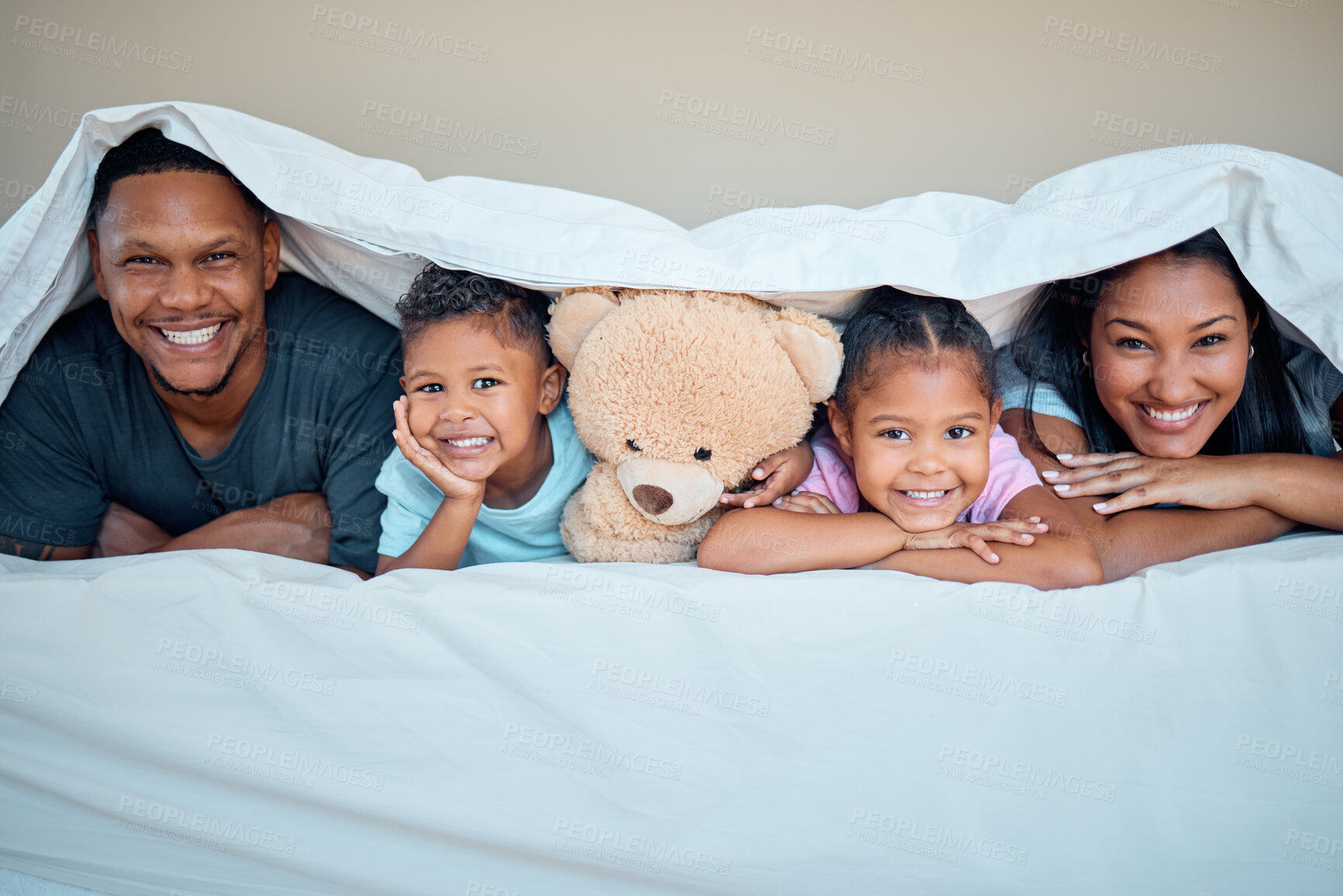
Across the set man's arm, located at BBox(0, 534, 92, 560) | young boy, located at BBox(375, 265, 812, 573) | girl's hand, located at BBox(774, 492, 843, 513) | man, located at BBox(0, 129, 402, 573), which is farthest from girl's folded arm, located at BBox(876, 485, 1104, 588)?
man's arm, located at BBox(0, 534, 92, 560)

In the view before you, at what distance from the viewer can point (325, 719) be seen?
41.9 inches

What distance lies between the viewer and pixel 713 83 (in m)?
1.68

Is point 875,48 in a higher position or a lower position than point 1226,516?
higher

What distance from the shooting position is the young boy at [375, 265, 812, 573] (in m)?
1.19

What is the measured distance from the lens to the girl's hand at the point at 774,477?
1.20 meters

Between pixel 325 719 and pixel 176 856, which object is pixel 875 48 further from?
pixel 176 856

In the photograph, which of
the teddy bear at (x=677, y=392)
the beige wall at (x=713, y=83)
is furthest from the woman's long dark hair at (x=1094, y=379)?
the beige wall at (x=713, y=83)

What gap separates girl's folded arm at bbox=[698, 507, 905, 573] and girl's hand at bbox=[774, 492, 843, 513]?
0.15 ft

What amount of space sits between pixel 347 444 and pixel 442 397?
0.81 ft


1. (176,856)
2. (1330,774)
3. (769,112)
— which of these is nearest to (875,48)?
(769,112)

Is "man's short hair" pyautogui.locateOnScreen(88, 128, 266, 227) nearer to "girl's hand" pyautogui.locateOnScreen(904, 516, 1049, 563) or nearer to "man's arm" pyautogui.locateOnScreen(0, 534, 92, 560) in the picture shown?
"man's arm" pyautogui.locateOnScreen(0, 534, 92, 560)

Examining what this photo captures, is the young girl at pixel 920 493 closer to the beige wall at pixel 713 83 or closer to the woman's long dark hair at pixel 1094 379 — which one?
the woman's long dark hair at pixel 1094 379

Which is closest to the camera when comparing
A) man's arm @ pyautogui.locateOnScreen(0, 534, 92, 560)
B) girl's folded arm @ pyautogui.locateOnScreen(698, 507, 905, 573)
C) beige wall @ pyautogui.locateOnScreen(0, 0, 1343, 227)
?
girl's folded arm @ pyautogui.locateOnScreen(698, 507, 905, 573)

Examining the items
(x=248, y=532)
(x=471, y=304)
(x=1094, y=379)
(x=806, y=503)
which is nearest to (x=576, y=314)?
(x=471, y=304)
